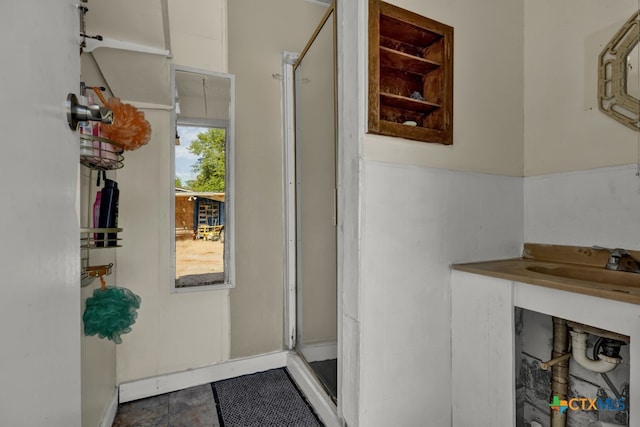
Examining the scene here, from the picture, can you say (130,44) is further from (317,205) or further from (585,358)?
(585,358)

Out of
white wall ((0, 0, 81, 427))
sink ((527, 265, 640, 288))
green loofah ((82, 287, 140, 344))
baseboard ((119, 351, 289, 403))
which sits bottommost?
baseboard ((119, 351, 289, 403))

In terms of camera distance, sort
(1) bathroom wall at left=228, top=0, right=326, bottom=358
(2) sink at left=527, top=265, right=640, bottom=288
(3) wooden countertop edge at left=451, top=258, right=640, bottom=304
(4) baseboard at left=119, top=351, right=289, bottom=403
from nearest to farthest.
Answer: (3) wooden countertop edge at left=451, top=258, right=640, bottom=304, (2) sink at left=527, top=265, right=640, bottom=288, (4) baseboard at left=119, top=351, right=289, bottom=403, (1) bathroom wall at left=228, top=0, right=326, bottom=358

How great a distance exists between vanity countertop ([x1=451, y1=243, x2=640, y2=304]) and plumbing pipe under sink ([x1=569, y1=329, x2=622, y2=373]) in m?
0.19

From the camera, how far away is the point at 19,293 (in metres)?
0.39

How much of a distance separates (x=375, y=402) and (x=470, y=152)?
3.60 feet

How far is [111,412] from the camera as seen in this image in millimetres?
1385

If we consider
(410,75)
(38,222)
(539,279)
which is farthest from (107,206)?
(539,279)

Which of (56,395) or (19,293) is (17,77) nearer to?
(19,293)

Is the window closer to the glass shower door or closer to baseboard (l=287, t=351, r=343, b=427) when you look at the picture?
the glass shower door

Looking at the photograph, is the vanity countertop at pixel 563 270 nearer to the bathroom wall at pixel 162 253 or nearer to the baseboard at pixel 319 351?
the baseboard at pixel 319 351

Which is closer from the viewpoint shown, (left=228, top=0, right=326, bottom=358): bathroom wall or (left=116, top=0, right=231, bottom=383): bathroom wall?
(left=116, top=0, right=231, bottom=383): bathroom wall

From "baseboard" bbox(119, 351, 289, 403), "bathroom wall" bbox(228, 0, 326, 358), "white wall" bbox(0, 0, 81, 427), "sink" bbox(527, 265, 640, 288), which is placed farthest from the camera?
"bathroom wall" bbox(228, 0, 326, 358)

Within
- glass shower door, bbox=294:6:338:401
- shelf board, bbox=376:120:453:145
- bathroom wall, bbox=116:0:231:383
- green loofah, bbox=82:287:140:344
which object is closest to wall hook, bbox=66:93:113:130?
green loofah, bbox=82:287:140:344

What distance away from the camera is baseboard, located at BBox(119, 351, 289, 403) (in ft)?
5.11
